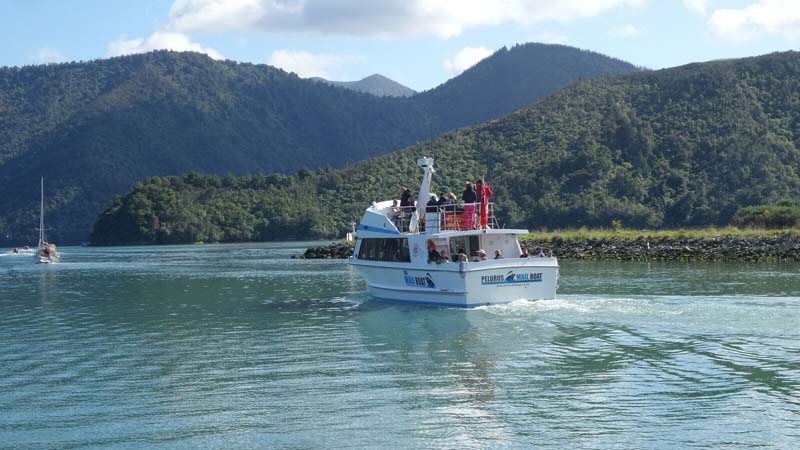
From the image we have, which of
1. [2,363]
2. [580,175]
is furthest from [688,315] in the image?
[580,175]

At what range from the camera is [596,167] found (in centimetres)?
10756

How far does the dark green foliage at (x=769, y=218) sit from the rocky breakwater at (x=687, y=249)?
973 centimetres

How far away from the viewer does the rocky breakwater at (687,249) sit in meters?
52.4

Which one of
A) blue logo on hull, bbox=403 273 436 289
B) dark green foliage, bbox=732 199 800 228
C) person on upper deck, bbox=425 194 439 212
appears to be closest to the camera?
blue logo on hull, bbox=403 273 436 289

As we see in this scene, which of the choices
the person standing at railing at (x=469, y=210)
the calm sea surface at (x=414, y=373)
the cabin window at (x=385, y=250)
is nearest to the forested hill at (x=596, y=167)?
the cabin window at (x=385, y=250)

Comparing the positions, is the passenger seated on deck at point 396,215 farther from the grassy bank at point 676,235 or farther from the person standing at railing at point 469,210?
the grassy bank at point 676,235

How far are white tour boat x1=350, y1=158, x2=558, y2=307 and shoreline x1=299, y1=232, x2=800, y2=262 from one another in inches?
878

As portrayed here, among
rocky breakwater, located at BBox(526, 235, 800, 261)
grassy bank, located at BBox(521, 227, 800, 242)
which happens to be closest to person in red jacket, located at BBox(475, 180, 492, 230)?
rocky breakwater, located at BBox(526, 235, 800, 261)

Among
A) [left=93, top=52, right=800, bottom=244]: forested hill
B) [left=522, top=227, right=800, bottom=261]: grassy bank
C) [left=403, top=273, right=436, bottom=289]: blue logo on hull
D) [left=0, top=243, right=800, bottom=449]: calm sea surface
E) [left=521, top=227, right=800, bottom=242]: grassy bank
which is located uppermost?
[left=93, top=52, right=800, bottom=244]: forested hill

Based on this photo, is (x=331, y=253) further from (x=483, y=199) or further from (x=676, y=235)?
(x=483, y=199)

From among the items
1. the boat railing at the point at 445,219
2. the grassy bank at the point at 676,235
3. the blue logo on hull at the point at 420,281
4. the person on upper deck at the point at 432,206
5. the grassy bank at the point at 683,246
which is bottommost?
the blue logo on hull at the point at 420,281

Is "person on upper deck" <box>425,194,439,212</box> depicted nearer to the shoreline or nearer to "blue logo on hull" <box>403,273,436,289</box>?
"blue logo on hull" <box>403,273,436,289</box>

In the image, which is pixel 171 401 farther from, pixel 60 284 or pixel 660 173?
pixel 660 173

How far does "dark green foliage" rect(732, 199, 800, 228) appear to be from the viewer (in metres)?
64.7
